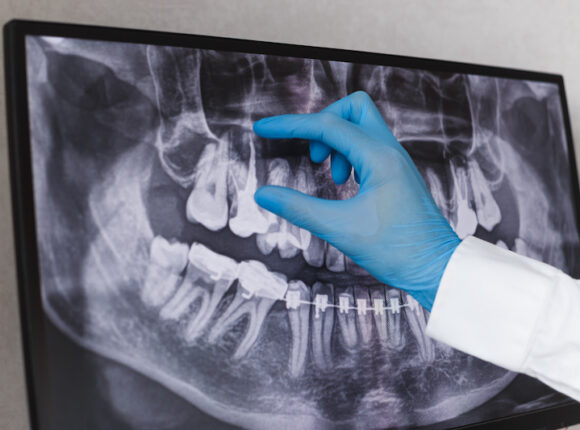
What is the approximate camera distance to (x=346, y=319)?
877 mm

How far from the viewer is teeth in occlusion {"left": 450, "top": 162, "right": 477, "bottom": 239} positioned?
1005mm

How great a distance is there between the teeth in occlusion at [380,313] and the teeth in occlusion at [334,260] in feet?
0.23

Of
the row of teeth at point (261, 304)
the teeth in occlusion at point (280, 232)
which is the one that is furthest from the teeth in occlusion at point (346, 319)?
the teeth in occlusion at point (280, 232)

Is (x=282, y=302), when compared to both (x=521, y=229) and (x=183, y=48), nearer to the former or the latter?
(x=183, y=48)

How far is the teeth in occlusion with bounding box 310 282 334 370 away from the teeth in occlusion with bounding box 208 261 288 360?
6 centimetres

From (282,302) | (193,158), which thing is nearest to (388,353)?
(282,302)

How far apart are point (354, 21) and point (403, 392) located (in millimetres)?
710

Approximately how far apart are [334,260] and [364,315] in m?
0.10

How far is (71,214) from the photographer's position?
719mm

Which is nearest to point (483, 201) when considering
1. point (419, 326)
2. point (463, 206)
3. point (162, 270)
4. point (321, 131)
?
point (463, 206)

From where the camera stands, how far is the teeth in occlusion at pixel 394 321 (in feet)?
2.99

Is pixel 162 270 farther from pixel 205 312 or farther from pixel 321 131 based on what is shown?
pixel 321 131

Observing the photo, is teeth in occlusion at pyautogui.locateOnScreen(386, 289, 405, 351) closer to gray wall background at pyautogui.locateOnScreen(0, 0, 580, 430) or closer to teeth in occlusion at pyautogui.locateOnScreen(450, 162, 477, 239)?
teeth in occlusion at pyautogui.locateOnScreen(450, 162, 477, 239)

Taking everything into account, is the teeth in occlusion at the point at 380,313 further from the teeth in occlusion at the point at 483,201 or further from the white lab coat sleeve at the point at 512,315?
the teeth in occlusion at the point at 483,201
